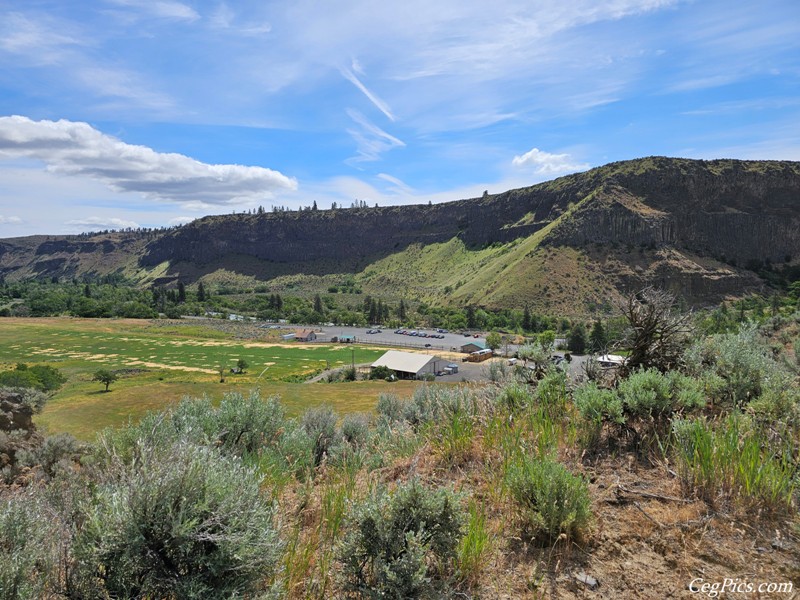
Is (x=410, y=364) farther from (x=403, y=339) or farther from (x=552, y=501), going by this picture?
(x=552, y=501)

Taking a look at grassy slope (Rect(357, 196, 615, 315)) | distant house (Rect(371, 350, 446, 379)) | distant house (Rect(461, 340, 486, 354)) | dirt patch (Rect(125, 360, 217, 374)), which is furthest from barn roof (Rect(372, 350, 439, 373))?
grassy slope (Rect(357, 196, 615, 315))

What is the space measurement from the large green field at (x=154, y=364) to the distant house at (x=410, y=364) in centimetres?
1043

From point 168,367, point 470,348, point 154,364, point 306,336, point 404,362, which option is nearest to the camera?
point 404,362

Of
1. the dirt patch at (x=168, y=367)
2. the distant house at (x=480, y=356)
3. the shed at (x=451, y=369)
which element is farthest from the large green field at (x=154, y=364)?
the distant house at (x=480, y=356)

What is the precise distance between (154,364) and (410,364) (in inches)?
1693

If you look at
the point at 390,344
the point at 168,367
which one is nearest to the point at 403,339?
the point at 390,344

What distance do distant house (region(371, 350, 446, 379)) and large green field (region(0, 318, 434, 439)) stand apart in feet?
Result: 34.2

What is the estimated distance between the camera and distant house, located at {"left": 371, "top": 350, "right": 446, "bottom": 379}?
2226 inches

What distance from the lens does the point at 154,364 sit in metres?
71.4

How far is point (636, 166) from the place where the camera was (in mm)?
142625

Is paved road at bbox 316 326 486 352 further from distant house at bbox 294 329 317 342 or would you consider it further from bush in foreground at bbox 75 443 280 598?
bush in foreground at bbox 75 443 280 598

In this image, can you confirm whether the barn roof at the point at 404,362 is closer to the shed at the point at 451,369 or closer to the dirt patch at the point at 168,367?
the shed at the point at 451,369

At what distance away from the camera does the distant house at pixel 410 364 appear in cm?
5653

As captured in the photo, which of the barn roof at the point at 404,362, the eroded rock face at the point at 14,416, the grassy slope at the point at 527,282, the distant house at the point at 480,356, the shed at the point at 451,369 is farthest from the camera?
the grassy slope at the point at 527,282
